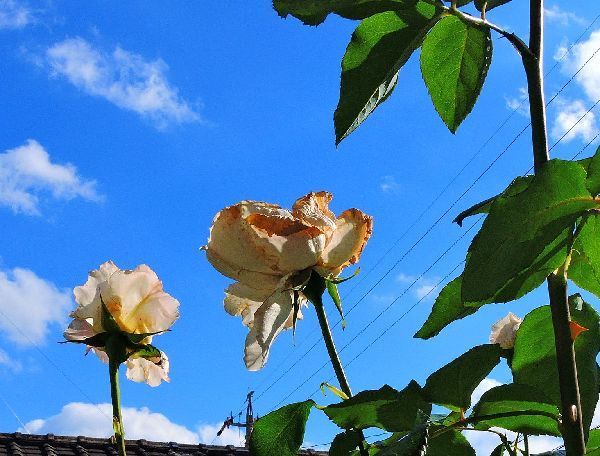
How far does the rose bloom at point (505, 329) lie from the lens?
118 centimetres

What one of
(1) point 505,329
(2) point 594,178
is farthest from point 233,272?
(1) point 505,329

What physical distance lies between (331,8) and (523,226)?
200 mm

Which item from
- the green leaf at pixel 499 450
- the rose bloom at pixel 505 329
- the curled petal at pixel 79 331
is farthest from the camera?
the rose bloom at pixel 505 329

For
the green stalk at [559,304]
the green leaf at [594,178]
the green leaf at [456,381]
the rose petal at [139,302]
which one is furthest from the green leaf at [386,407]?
the rose petal at [139,302]

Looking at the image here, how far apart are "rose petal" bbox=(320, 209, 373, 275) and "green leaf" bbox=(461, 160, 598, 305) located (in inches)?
12.3

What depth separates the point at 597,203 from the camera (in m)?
0.53

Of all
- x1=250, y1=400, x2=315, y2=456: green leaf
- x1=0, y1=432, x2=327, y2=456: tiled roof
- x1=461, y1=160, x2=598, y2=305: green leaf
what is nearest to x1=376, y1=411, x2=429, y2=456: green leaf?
x1=461, y1=160, x2=598, y2=305: green leaf

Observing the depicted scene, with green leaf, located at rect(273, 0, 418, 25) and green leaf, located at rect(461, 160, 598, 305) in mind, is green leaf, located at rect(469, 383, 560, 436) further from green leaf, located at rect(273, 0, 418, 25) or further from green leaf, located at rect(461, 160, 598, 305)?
green leaf, located at rect(273, 0, 418, 25)

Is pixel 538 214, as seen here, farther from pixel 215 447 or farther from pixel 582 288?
pixel 215 447

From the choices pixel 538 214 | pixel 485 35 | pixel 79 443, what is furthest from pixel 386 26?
pixel 79 443

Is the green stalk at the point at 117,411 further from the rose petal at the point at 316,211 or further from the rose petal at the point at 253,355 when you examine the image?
the rose petal at the point at 316,211

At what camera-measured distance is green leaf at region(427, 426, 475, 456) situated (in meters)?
0.68

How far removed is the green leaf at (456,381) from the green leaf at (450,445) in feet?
0.08

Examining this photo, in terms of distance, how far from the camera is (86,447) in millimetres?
6602
